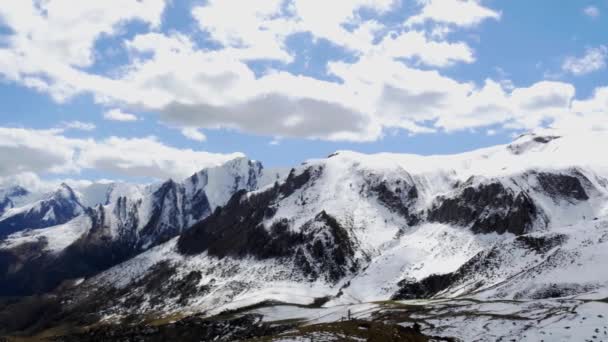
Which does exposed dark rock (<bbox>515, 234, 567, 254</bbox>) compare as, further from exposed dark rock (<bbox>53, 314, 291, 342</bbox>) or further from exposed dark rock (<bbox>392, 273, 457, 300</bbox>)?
exposed dark rock (<bbox>53, 314, 291, 342</bbox>)

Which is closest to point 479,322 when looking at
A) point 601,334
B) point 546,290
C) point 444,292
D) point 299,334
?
point 601,334

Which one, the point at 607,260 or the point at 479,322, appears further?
the point at 607,260

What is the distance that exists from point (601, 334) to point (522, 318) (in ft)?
53.9

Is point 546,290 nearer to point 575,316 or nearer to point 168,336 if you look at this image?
point 575,316

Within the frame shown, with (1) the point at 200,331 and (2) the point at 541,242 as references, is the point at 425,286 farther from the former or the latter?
(1) the point at 200,331

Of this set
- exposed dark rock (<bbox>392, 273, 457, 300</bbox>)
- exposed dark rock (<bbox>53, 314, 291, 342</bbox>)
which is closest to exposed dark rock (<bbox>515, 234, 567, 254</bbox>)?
exposed dark rock (<bbox>392, 273, 457, 300</bbox>)

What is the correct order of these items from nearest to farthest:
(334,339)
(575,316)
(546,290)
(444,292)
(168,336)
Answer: (334,339) → (575,316) → (546,290) → (168,336) → (444,292)

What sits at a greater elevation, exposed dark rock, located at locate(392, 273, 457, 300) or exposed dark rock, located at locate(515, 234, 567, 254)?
exposed dark rock, located at locate(515, 234, 567, 254)

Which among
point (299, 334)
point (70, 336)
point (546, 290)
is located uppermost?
point (299, 334)

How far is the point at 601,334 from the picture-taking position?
5862cm

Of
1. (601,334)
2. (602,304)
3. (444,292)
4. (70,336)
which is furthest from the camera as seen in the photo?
(70,336)

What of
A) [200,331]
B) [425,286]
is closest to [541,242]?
[425,286]

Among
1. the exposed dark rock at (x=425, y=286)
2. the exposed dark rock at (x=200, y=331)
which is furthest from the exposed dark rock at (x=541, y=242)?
the exposed dark rock at (x=200, y=331)

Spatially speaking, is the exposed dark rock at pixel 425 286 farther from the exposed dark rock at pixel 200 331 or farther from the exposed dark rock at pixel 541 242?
the exposed dark rock at pixel 200 331
